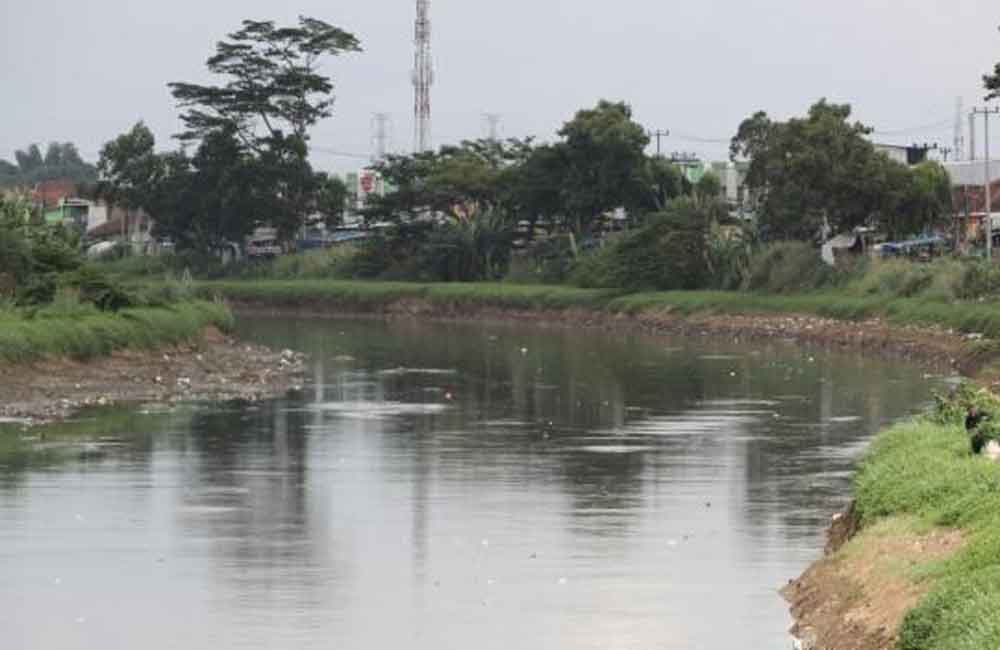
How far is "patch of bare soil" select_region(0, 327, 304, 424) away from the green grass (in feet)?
62.2

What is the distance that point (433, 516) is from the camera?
2745 cm

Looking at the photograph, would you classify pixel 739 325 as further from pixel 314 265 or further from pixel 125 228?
pixel 125 228

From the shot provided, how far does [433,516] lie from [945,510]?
9205mm

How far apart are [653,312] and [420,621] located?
64.3m

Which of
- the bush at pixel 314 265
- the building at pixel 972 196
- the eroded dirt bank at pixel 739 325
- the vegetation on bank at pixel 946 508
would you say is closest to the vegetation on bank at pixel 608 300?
the eroded dirt bank at pixel 739 325

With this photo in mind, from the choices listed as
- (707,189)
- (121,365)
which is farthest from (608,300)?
(121,365)

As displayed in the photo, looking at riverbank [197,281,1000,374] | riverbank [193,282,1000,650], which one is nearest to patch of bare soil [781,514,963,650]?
riverbank [193,282,1000,650]

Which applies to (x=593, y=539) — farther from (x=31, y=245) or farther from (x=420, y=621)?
(x=31, y=245)

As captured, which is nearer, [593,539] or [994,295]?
[593,539]

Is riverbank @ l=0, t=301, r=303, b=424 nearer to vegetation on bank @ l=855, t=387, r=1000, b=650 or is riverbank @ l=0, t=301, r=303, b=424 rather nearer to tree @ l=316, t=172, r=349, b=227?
vegetation on bank @ l=855, t=387, r=1000, b=650

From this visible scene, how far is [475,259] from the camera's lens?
333 ft

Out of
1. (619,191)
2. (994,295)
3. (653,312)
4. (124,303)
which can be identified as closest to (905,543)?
(124,303)

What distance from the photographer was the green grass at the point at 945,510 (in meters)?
14.6

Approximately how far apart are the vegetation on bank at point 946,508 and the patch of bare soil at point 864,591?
0.75 feet
